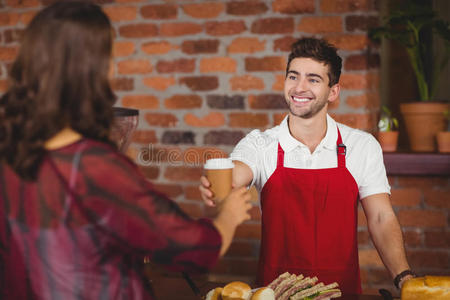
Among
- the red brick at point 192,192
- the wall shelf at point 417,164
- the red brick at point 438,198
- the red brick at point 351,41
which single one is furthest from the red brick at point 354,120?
the red brick at point 192,192

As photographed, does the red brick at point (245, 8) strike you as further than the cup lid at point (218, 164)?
Yes

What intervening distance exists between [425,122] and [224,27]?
37.0 inches

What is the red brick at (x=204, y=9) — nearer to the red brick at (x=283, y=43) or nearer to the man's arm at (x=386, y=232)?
the red brick at (x=283, y=43)

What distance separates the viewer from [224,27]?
2.03 meters

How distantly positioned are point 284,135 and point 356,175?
0.28 metres

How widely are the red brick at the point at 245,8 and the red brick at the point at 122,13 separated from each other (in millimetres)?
455

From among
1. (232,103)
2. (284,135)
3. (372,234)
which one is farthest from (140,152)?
(372,234)

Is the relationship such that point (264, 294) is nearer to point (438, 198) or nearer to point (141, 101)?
point (438, 198)

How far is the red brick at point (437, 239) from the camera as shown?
1.93 m

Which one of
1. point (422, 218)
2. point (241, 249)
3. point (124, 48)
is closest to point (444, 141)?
point (422, 218)

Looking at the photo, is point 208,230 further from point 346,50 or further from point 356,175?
point 346,50

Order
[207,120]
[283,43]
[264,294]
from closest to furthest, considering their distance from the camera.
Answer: [264,294], [283,43], [207,120]

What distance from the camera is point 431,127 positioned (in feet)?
6.36

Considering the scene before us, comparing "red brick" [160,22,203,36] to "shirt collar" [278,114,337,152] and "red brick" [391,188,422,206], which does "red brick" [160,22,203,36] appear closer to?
"shirt collar" [278,114,337,152]
